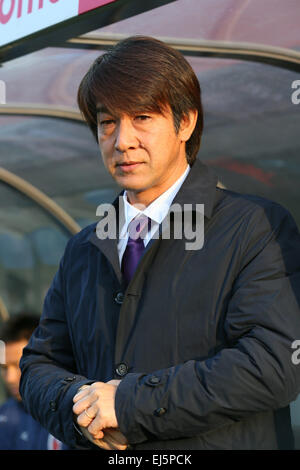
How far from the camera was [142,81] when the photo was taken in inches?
74.9

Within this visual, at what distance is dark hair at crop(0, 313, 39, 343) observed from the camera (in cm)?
356

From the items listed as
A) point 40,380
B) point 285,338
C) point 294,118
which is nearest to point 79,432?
point 40,380

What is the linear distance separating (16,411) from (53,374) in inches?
74.3

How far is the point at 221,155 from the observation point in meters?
2.88

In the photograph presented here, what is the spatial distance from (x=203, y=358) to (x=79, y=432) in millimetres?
356

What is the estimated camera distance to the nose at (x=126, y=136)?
1915mm

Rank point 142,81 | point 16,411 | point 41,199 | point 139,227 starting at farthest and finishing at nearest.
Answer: point 16,411
point 41,199
point 139,227
point 142,81

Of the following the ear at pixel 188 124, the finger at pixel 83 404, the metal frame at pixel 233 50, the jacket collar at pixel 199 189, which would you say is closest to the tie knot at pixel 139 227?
the jacket collar at pixel 199 189

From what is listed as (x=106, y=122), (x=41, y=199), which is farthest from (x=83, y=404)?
(x=41, y=199)

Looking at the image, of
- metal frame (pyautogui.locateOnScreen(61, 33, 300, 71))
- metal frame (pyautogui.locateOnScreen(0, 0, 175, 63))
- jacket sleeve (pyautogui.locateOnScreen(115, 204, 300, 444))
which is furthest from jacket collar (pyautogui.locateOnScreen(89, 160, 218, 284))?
metal frame (pyautogui.locateOnScreen(0, 0, 175, 63))

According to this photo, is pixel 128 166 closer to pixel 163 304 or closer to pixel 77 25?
pixel 163 304

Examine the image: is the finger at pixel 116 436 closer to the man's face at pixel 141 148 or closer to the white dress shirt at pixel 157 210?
the white dress shirt at pixel 157 210

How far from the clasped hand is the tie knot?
0.42 m

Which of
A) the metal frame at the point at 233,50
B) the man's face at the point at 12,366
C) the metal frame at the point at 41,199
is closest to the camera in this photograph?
the metal frame at the point at 233,50
